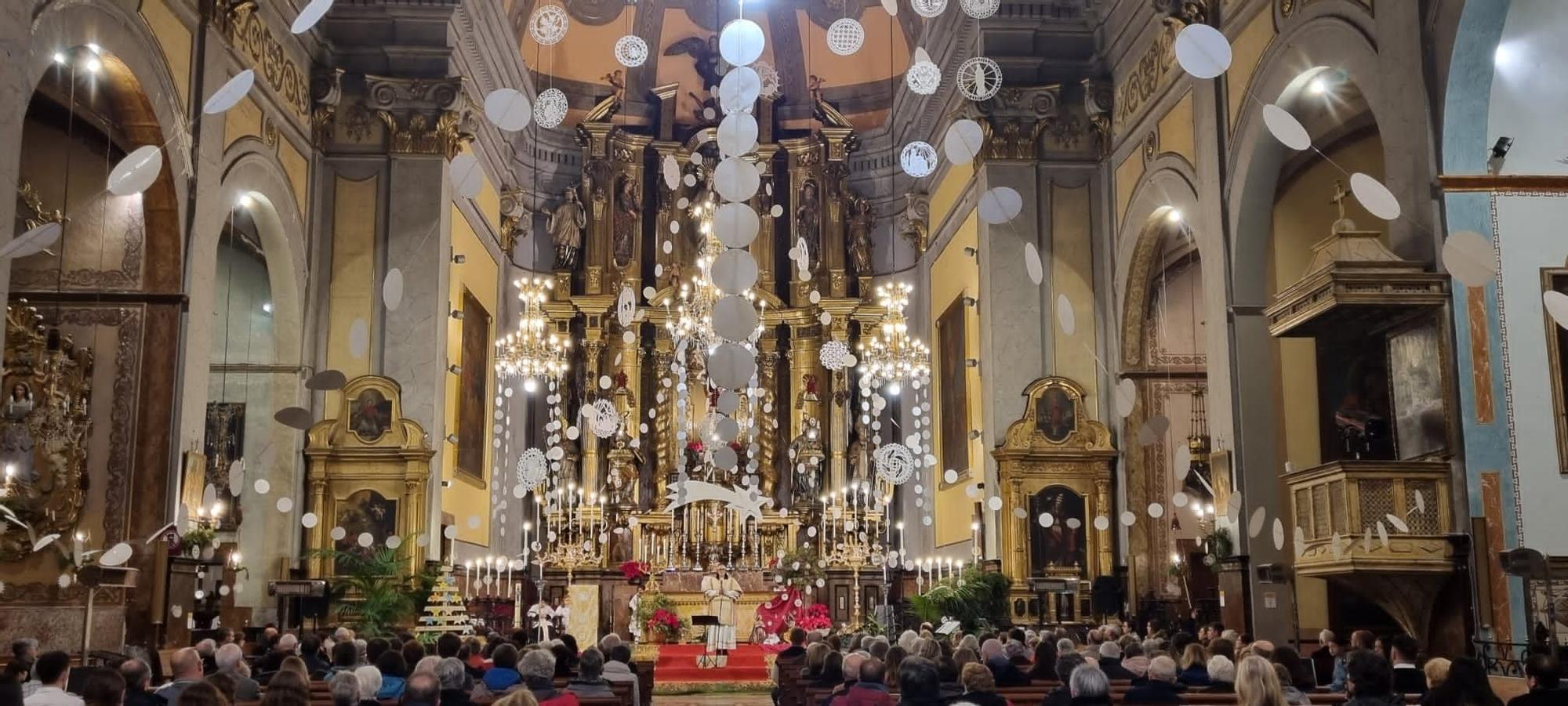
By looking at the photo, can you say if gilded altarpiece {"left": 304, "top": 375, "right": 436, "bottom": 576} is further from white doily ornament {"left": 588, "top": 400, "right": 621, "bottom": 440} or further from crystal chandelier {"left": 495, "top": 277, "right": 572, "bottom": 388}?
crystal chandelier {"left": 495, "top": 277, "right": 572, "bottom": 388}

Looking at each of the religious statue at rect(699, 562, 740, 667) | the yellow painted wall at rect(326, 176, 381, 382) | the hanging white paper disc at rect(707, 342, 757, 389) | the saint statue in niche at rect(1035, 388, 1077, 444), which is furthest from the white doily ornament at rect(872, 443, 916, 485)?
the hanging white paper disc at rect(707, 342, 757, 389)

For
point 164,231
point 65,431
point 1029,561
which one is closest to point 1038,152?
point 1029,561

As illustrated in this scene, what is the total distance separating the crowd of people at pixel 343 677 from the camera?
15.4 ft

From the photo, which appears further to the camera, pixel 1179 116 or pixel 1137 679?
pixel 1179 116

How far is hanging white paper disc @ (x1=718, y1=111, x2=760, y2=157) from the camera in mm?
8812

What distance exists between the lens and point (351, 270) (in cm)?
1603

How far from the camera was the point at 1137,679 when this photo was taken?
6848 mm

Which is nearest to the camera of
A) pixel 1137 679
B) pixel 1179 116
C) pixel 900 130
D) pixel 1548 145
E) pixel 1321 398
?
pixel 1137 679

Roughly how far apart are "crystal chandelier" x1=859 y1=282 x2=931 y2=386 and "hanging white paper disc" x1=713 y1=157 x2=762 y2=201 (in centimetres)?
952

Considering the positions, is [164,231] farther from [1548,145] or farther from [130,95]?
[1548,145]

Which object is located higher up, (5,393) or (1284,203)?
(1284,203)

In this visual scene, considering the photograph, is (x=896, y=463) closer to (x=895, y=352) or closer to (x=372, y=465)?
(x=895, y=352)

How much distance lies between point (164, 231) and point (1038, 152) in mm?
9616

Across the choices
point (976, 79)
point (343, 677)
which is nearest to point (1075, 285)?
point (976, 79)
